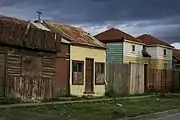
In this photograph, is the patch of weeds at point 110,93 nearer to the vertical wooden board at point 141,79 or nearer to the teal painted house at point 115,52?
the vertical wooden board at point 141,79

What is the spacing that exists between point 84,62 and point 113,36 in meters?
20.7

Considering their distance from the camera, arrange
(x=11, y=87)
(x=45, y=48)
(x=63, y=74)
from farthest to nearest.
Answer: (x=63, y=74) → (x=45, y=48) → (x=11, y=87)

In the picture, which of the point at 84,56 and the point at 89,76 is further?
the point at 89,76

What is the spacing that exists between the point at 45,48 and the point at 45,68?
1130mm

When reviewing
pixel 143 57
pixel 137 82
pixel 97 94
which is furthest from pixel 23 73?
pixel 143 57

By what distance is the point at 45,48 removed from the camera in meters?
24.0

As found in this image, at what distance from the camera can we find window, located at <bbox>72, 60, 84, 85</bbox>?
2941cm

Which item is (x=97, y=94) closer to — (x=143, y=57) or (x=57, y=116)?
(x=57, y=116)

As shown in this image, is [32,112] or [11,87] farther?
[11,87]

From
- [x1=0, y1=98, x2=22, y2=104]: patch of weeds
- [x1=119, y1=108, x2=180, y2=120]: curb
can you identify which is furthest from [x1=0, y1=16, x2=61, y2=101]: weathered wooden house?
[x1=119, y1=108, x2=180, y2=120]: curb

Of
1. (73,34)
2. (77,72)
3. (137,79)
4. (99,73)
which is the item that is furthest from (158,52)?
(77,72)

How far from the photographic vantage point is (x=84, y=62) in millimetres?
30562

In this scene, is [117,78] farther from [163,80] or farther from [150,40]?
[150,40]

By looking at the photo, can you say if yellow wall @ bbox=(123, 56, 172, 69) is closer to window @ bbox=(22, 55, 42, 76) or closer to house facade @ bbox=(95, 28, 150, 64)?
house facade @ bbox=(95, 28, 150, 64)
